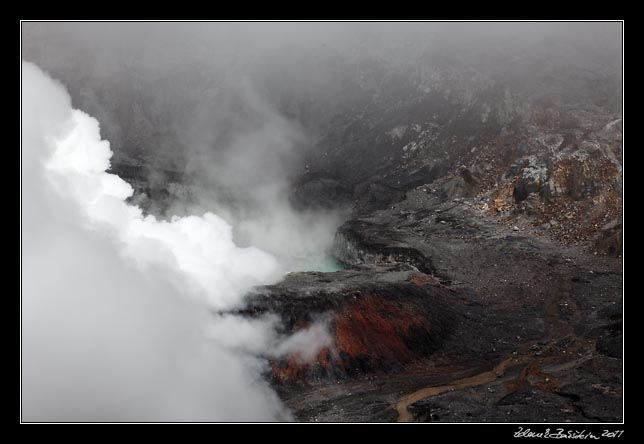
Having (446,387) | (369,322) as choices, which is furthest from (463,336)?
(446,387)

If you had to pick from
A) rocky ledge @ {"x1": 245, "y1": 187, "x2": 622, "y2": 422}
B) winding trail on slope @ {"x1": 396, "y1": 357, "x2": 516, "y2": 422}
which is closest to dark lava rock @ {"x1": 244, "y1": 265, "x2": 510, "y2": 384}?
rocky ledge @ {"x1": 245, "y1": 187, "x2": 622, "y2": 422}

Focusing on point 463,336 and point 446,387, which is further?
point 463,336

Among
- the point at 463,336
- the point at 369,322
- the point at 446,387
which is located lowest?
the point at 446,387

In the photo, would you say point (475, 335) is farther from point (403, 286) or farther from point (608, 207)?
point (608, 207)

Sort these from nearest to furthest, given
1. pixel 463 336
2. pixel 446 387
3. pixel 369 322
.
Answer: pixel 446 387 < pixel 369 322 < pixel 463 336

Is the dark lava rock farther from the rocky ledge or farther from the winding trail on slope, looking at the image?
the winding trail on slope

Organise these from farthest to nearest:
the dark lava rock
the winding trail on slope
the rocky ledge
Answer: the dark lava rock, the rocky ledge, the winding trail on slope

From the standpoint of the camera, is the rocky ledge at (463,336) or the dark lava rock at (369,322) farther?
the dark lava rock at (369,322)

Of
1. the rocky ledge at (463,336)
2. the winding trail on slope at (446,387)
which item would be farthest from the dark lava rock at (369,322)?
the winding trail on slope at (446,387)

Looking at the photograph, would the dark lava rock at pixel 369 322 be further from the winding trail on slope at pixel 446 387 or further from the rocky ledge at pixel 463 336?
the winding trail on slope at pixel 446 387

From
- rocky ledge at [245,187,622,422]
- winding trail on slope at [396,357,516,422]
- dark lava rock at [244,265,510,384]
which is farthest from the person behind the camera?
dark lava rock at [244,265,510,384]

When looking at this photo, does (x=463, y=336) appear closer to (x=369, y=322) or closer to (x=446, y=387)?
(x=369, y=322)
